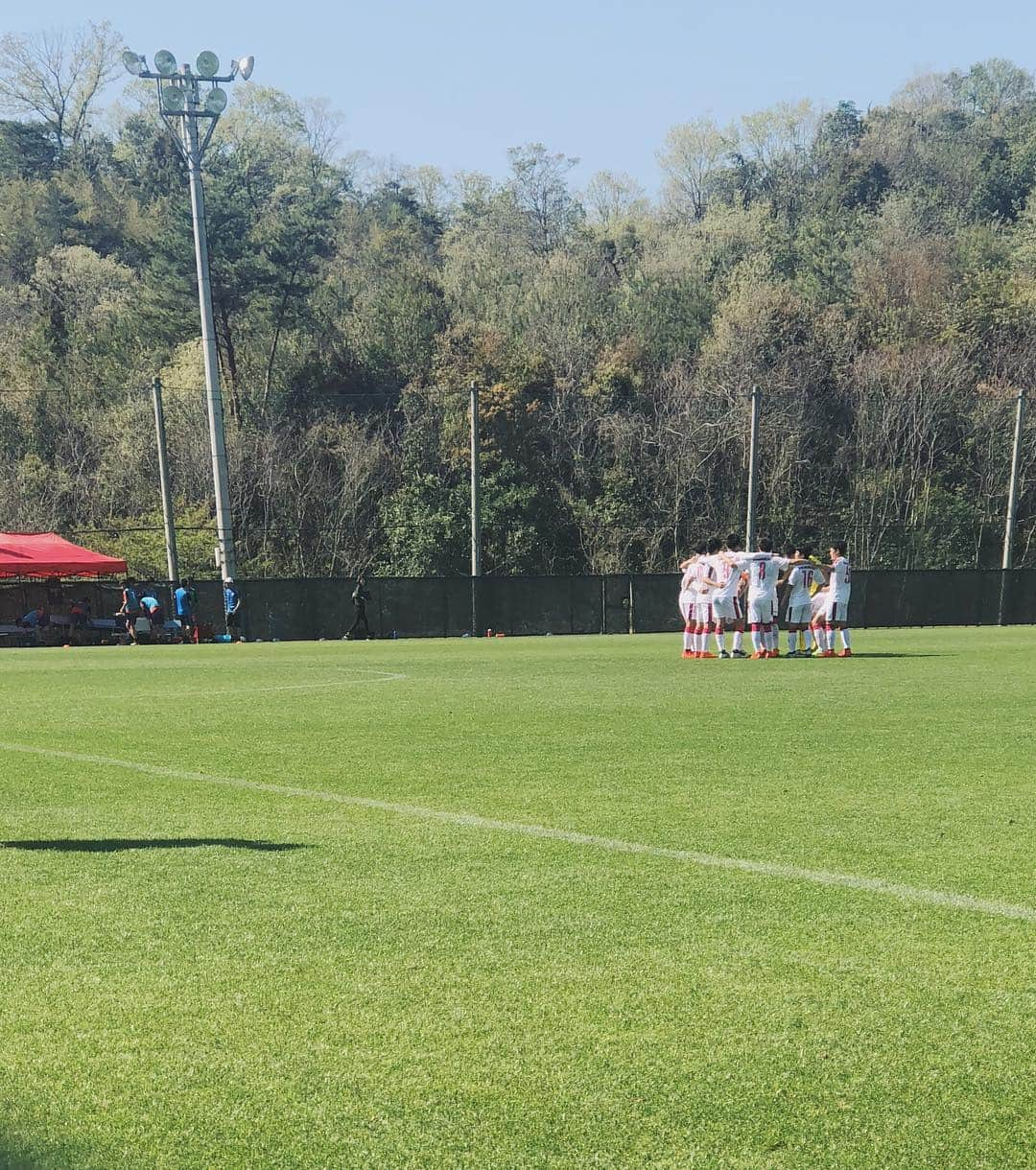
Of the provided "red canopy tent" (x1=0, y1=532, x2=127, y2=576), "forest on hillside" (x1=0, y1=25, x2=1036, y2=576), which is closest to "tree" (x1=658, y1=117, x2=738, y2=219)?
"forest on hillside" (x1=0, y1=25, x2=1036, y2=576)

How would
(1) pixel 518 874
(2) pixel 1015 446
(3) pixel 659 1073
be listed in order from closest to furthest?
(3) pixel 659 1073 → (1) pixel 518 874 → (2) pixel 1015 446

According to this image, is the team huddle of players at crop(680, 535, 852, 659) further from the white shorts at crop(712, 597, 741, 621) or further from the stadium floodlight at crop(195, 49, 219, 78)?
the stadium floodlight at crop(195, 49, 219, 78)

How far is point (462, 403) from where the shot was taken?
56.9 meters

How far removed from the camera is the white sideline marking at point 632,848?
5332 mm

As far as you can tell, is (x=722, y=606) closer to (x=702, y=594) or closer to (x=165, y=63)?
(x=702, y=594)

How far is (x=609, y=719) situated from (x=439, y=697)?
10.5 feet

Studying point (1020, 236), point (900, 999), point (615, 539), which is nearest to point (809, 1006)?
point (900, 999)

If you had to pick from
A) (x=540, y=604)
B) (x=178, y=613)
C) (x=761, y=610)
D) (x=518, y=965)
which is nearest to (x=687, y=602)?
(x=761, y=610)

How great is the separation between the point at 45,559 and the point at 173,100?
45.0ft

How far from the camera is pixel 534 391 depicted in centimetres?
5838

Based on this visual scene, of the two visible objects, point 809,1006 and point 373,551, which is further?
point 373,551

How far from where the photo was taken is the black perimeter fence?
3631cm

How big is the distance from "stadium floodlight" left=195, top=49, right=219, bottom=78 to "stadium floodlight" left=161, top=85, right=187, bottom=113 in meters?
0.83

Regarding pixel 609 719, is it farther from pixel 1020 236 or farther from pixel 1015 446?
pixel 1020 236
